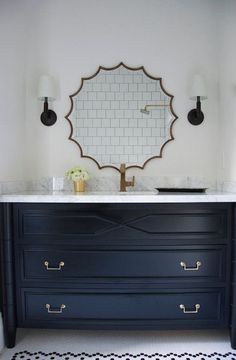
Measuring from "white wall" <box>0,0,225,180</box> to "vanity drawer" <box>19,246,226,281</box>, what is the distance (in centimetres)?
74

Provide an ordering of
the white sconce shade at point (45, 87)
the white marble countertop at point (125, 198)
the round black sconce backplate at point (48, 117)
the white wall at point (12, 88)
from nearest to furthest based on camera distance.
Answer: the white marble countertop at point (125, 198) < the white wall at point (12, 88) < the white sconce shade at point (45, 87) < the round black sconce backplate at point (48, 117)

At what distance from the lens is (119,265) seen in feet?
4.78

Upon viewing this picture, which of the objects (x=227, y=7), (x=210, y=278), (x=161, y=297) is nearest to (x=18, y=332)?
(x=161, y=297)

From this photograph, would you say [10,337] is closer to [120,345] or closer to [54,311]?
[54,311]

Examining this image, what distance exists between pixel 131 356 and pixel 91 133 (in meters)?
1.62

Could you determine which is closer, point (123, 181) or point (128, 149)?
point (123, 181)

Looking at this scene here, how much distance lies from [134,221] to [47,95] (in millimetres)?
1212

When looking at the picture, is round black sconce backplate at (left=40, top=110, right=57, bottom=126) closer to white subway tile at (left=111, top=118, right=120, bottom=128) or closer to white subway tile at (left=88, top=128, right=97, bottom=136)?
white subway tile at (left=88, top=128, right=97, bottom=136)

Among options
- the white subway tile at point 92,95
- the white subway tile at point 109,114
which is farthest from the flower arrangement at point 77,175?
the white subway tile at point 92,95

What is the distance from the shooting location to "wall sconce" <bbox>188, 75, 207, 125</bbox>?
185cm

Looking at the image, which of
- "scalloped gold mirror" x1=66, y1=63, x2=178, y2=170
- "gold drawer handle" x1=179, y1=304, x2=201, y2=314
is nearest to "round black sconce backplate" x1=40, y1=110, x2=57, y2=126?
"scalloped gold mirror" x1=66, y1=63, x2=178, y2=170

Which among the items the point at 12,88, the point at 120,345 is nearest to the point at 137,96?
the point at 12,88

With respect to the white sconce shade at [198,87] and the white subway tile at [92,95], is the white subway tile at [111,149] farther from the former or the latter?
the white sconce shade at [198,87]

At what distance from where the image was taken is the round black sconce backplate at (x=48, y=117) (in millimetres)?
1946
